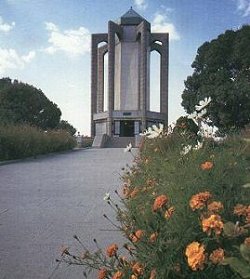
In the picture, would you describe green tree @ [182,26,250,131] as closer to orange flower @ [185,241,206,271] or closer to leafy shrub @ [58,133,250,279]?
leafy shrub @ [58,133,250,279]

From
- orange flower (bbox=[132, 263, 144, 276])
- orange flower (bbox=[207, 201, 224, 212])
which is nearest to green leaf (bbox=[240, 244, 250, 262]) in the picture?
orange flower (bbox=[207, 201, 224, 212])

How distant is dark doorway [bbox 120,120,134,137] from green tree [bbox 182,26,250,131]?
2182 cm

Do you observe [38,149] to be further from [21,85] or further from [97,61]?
[97,61]

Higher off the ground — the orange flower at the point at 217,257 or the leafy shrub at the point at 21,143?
the leafy shrub at the point at 21,143

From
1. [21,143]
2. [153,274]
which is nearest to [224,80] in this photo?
[21,143]

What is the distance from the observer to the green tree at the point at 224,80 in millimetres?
31297

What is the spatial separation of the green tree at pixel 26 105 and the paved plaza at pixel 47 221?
3552 centimetres

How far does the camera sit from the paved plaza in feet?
12.5

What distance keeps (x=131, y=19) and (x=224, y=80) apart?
29597 millimetres

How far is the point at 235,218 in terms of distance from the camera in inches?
101

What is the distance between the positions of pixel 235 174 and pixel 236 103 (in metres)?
28.7

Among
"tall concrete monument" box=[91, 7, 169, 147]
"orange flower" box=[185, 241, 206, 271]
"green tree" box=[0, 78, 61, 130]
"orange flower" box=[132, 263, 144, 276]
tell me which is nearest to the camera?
"orange flower" box=[185, 241, 206, 271]

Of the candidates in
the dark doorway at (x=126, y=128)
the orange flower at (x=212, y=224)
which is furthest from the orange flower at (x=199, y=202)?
the dark doorway at (x=126, y=128)

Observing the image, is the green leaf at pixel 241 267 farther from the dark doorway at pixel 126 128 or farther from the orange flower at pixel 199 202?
the dark doorway at pixel 126 128
